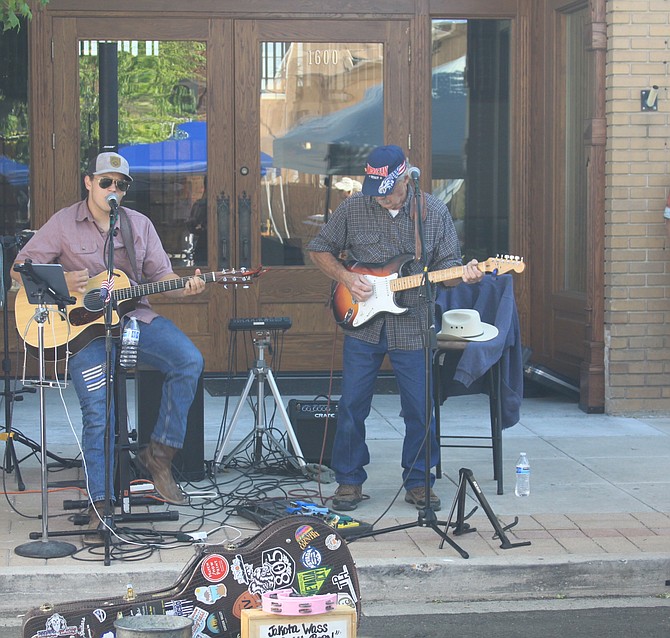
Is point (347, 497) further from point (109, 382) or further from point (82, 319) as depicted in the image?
point (82, 319)

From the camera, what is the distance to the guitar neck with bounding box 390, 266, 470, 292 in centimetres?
624

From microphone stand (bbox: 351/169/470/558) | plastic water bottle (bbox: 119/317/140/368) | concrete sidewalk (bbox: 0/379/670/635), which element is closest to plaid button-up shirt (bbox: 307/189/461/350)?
microphone stand (bbox: 351/169/470/558)

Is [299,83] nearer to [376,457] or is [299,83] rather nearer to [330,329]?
[330,329]

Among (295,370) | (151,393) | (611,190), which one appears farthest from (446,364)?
(295,370)

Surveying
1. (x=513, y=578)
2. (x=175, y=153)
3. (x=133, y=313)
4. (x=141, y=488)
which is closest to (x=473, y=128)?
(x=175, y=153)

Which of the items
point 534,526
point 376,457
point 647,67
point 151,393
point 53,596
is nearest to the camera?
point 53,596

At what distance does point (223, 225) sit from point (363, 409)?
376cm

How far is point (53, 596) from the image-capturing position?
17.8 feet

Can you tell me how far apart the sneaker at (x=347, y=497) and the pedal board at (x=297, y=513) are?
117 mm

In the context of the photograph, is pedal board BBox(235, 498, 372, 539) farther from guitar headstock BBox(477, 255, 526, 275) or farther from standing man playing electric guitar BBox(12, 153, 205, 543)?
guitar headstock BBox(477, 255, 526, 275)

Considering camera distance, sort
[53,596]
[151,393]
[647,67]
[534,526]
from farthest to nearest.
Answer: [647,67] → [151,393] → [534,526] → [53,596]

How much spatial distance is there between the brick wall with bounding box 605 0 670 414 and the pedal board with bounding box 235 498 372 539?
353 centimetres

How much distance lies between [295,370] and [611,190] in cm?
304

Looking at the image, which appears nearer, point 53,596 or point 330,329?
point 53,596
